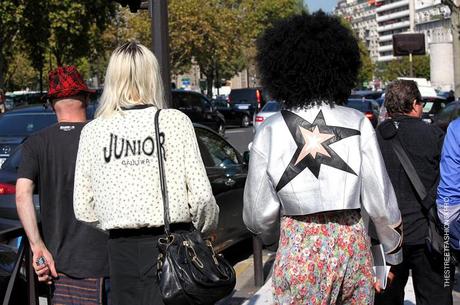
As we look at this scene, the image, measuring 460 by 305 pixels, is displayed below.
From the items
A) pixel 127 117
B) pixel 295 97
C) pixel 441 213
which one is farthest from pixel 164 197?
pixel 441 213

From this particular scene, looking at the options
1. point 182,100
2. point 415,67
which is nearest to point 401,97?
point 182,100

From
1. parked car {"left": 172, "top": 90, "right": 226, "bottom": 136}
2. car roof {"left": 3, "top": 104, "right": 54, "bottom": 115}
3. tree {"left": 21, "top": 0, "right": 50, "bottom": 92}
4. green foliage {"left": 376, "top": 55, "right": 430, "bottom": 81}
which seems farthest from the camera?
green foliage {"left": 376, "top": 55, "right": 430, "bottom": 81}

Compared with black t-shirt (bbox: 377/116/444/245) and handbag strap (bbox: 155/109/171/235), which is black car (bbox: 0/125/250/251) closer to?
black t-shirt (bbox: 377/116/444/245)

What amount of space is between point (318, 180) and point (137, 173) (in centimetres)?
77

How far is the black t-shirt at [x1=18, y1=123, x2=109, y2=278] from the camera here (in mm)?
3771

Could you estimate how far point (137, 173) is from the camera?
132 inches

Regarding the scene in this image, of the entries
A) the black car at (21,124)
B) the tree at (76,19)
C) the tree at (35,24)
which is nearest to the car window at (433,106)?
the black car at (21,124)

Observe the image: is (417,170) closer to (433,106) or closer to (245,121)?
(433,106)

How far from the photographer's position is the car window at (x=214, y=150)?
306 inches

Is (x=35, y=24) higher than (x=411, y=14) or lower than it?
lower

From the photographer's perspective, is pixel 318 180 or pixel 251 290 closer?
pixel 318 180

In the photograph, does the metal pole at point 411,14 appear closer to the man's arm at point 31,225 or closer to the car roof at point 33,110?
the car roof at point 33,110

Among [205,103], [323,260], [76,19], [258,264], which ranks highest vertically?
[76,19]

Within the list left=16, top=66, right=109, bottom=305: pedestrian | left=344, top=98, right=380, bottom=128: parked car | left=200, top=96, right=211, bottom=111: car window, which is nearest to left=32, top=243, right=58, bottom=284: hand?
left=16, top=66, right=109, bottom=305: pedestrian
